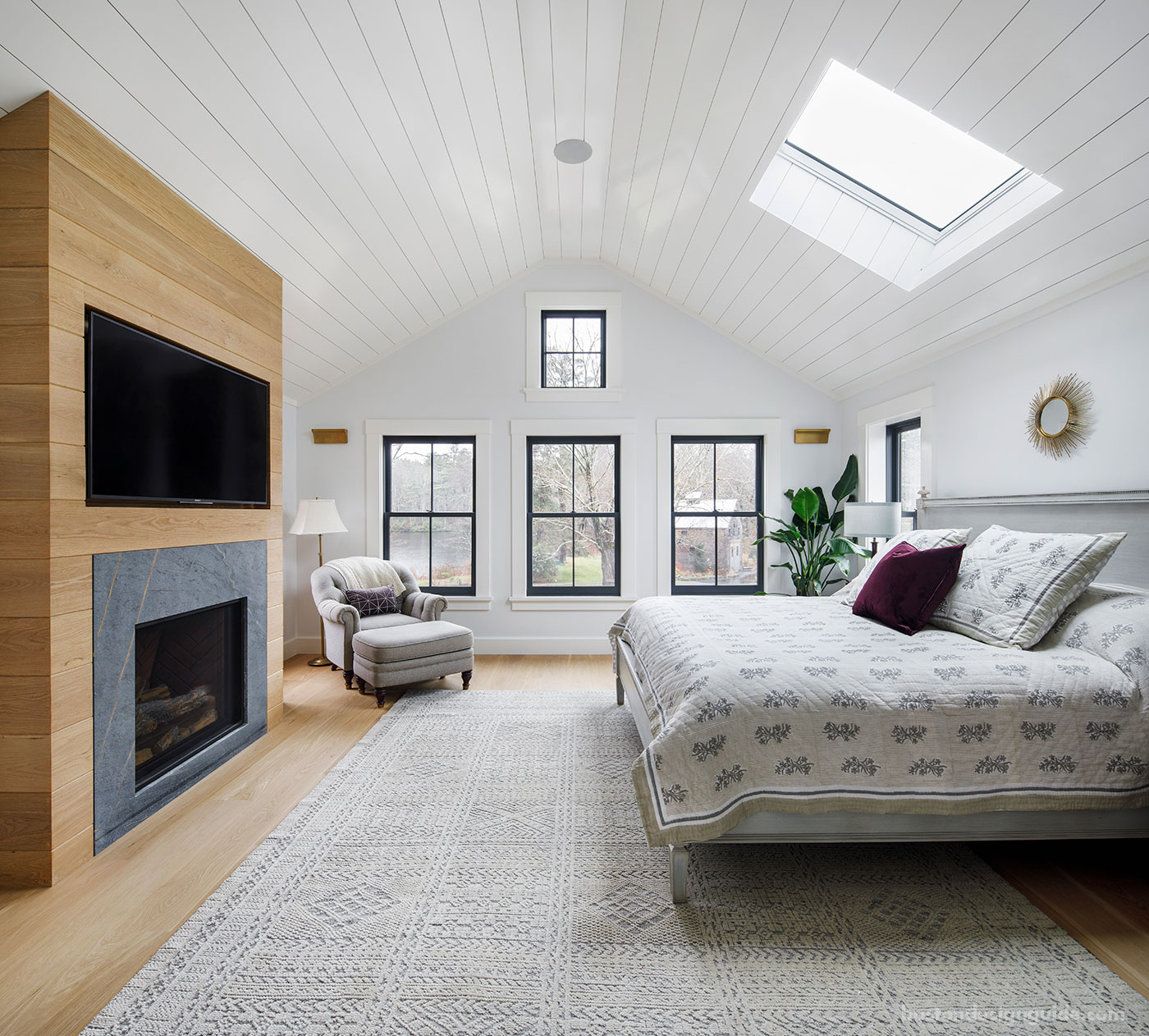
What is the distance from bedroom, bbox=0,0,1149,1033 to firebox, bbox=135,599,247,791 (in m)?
0.19

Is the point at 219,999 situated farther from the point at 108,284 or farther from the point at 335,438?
the point at 335,438

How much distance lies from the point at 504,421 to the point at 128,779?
3474 millimetres

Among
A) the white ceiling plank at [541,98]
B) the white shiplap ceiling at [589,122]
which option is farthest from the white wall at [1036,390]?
the white ceiling plank at [541,98]

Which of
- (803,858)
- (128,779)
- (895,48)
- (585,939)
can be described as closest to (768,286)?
(895,48)

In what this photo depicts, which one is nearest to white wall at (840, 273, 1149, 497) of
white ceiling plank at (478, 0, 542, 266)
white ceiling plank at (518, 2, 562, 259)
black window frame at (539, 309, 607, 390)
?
black window frame at (539, 309, 607, 390)

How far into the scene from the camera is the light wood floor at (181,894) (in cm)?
150

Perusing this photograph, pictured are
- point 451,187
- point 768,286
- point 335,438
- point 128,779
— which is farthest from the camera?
point 335,438

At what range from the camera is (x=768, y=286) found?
12.9ft

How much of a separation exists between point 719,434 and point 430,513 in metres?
2.50

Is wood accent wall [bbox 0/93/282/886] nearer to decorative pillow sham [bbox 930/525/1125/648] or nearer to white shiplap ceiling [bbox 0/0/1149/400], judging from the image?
white shiplap ceiling [bbox 0/0/1149/400]

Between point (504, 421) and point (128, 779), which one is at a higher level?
point (504, 421)

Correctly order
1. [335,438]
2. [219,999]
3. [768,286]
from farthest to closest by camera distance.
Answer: [335,438] < [768,286] < [219,999]

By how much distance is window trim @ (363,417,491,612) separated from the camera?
4996 mm

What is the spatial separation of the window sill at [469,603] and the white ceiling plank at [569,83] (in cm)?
299
